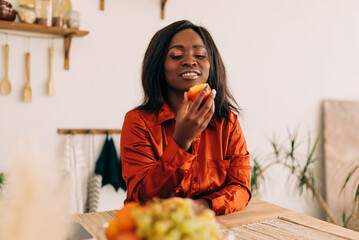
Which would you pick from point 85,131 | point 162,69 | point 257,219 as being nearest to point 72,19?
point 85,131

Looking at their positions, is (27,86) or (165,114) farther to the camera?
(27,86)

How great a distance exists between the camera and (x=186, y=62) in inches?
48.8

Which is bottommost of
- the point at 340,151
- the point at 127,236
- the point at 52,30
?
the point at 340,151

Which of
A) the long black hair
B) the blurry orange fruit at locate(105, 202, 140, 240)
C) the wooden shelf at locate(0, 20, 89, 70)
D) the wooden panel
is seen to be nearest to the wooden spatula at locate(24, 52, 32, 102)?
the wooden shelf at locate(0, 20, 89, 70)

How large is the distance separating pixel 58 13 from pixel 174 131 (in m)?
1.42

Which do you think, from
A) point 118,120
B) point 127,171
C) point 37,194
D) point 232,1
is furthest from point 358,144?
point 37,194

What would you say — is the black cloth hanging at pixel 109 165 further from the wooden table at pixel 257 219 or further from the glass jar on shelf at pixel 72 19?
the wooden table at pixel 257 219

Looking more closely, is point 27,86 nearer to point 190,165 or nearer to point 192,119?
point 190,165

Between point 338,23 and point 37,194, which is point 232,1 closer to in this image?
point 338,23

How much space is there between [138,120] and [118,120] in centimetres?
115

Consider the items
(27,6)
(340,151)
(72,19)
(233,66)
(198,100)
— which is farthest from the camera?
(340,151)

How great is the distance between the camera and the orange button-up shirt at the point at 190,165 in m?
1.09

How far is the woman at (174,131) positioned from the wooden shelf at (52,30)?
0.94m

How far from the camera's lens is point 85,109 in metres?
2.32
